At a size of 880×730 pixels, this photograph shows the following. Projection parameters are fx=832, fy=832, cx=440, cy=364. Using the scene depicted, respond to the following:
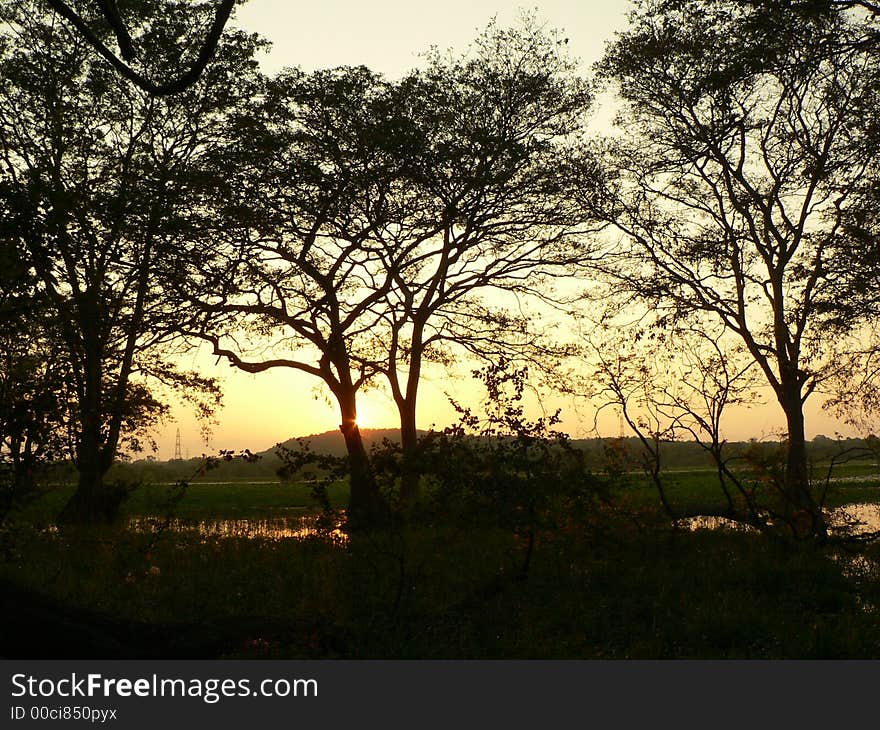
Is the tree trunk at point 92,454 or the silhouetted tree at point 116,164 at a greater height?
the silhouetted tree at point 116,164

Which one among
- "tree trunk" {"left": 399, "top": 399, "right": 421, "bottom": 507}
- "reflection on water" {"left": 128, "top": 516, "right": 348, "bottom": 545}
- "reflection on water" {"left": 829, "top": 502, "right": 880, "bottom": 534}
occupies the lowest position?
"reflection on water" {"left": 829, "top": 502, "right": 880, "bottom": 534}

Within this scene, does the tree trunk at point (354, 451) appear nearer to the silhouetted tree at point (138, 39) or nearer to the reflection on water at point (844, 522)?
the reflection on water at point (844, 522)

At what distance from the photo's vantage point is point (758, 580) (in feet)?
47.9


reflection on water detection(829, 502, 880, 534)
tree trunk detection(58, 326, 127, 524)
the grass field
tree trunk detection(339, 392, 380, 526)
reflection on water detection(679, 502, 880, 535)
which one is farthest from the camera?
tree trunk detection(339, 392, 380, 526)

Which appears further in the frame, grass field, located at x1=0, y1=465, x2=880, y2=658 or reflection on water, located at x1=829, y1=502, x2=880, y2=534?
reflection on water, located at x1=829, y1=502, x2=880, y2=534

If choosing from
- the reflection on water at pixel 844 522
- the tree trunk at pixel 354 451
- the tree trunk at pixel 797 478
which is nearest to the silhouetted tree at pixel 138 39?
the tree trunk at pixel 354 451

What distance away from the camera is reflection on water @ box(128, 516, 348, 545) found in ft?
75.2

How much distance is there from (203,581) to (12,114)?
19.9m

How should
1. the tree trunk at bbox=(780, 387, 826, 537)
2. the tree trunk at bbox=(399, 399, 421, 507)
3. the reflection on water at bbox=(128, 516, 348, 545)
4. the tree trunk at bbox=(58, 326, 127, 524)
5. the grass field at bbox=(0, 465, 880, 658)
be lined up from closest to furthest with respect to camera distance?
the grass field at bbox=(0, 465, 880, 658) < the tree trunk at bbox=(58, 326, 127, 524) < the tree trunk at bbox=(399, 399, 421, 507) < the tree trunk at bbox=(780, 387, 826, 537) < the reflection on water at bbox=(128, 516, 348, 545)

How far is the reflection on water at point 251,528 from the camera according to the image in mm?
22906

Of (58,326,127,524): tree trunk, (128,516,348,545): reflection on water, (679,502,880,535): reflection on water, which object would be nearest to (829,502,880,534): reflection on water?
(679,502,880,535): reflection on water

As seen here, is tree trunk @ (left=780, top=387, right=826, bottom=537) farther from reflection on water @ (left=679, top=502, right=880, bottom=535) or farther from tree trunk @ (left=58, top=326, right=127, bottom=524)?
tree trunk @ (left=58, top=326, right=127, bottom=524)
